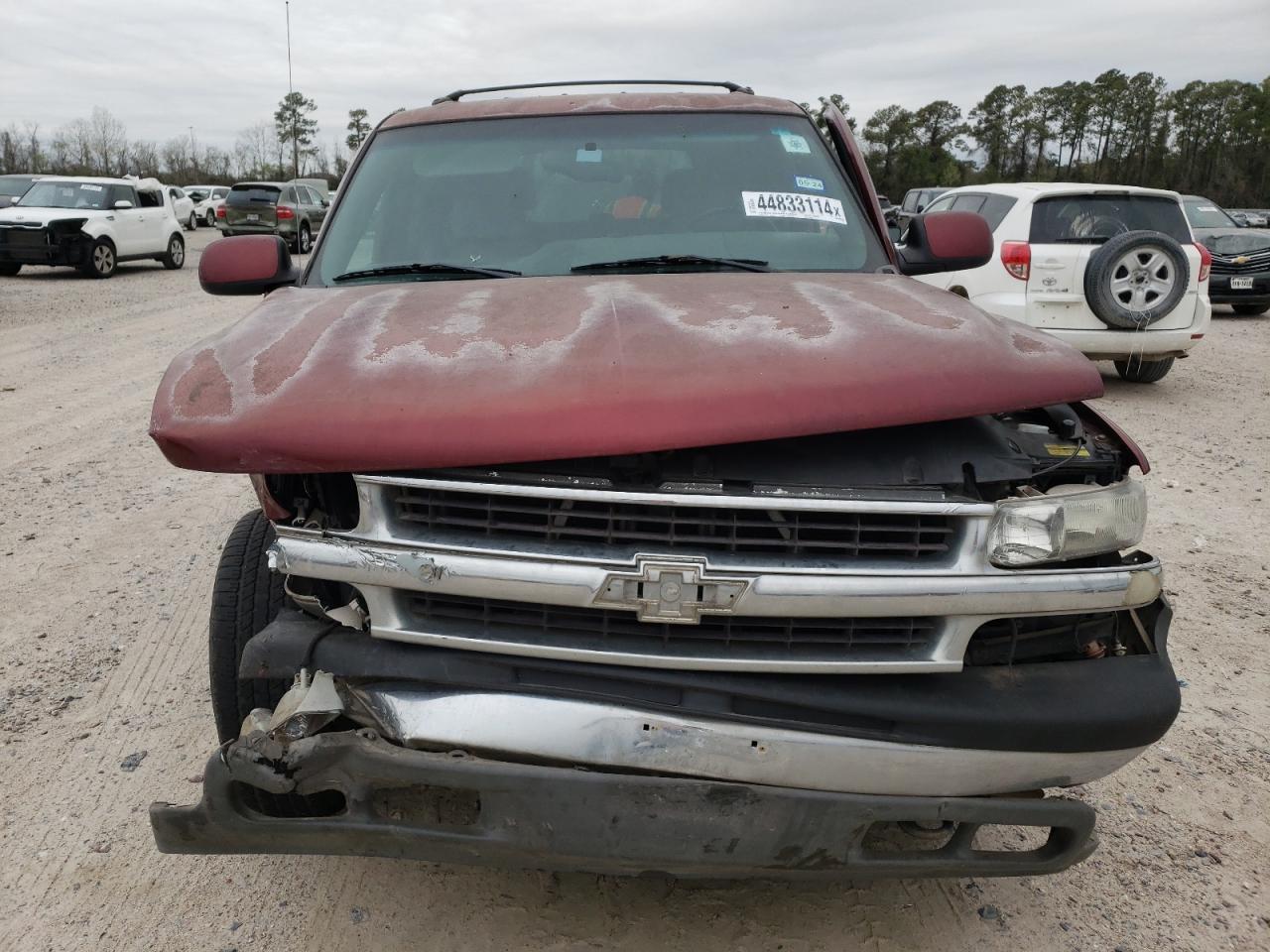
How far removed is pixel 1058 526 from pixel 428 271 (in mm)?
1858

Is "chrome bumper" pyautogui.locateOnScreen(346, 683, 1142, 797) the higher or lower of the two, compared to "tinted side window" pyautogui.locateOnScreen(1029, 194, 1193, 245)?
lower

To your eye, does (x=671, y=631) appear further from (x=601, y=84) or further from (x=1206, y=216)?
(x=1206, y=216)

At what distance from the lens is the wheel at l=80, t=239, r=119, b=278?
1620cm

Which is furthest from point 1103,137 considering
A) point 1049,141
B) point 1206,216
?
point 1206,216

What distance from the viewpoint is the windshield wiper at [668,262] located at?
292cm

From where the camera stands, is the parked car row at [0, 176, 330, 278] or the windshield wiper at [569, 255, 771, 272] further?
the parked car row at [0, 176, 330, 278]

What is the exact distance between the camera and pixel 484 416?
1789 millimetres

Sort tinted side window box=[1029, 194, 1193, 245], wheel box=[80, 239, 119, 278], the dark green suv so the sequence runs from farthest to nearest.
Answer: the dark green suv → wheel box=[80, 239, 119, 278] → tinted side window box=[1029, 194, 1193, 245]

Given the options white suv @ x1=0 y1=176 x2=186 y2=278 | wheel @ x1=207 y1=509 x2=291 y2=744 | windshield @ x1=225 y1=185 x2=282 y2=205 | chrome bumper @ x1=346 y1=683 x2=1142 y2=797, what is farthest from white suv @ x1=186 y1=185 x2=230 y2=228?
chrome bumper @ x1=346 y1=683 x2=1142 y2=797

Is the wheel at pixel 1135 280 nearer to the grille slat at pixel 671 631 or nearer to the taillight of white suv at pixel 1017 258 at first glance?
the taillight of white suv at pixel 1017 258

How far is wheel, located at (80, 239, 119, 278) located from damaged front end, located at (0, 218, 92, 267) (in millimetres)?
100

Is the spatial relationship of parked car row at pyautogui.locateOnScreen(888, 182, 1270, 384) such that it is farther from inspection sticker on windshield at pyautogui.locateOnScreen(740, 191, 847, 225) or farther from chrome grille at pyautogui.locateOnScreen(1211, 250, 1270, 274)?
chrome grille at pyautogui.locateOnScreen(1211, 250, 1270, 274)

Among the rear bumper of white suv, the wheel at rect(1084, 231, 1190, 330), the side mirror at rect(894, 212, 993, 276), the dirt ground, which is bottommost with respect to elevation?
the dirt ground

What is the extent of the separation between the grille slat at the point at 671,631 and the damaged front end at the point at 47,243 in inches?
651
